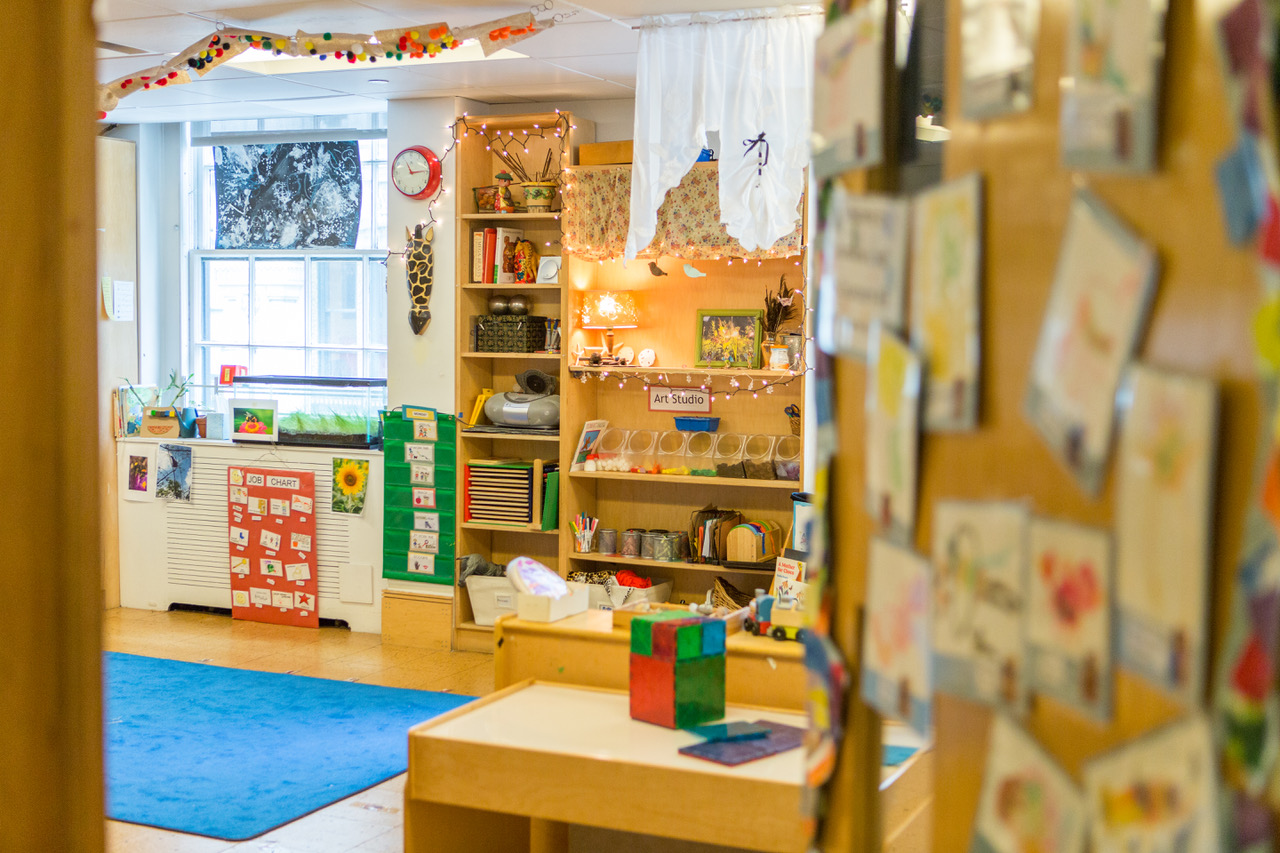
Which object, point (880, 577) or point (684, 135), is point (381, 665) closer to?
point (684, 135)

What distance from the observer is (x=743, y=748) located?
2889mm

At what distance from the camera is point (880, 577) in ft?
3.81

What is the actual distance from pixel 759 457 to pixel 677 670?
3.19 meters

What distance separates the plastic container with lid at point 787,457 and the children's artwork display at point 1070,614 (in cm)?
489

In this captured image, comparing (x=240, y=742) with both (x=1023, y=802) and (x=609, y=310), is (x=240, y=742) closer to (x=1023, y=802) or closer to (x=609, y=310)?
(x=609, y=310)

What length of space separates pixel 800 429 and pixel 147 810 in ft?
11.3

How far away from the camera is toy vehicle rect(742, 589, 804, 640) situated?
11.0 feet

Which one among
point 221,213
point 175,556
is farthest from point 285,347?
point 175,556

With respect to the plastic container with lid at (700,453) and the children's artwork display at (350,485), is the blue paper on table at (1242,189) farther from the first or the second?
the children's artwork display at (350,485)

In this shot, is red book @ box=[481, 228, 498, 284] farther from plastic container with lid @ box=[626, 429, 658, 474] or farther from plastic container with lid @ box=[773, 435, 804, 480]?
plastic container with lid @ box=[773, 435, 804, 480]

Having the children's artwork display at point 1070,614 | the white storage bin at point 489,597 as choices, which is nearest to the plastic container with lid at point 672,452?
the white storage bin at point 489,597

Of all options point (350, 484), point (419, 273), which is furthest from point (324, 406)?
point (419, 273)

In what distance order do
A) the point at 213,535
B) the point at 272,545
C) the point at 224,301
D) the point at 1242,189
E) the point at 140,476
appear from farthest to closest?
the point at 224,301 → the point at 140,476 → the point at 213,535 → the point at 272,545 → the point at 1242,189

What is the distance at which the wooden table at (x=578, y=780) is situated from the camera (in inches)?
106
